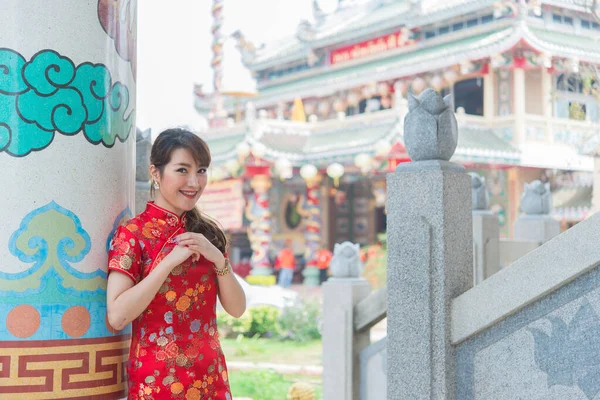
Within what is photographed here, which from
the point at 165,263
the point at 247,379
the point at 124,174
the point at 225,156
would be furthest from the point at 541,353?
the point at 225,156

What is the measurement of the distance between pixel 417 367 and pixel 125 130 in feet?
4.62

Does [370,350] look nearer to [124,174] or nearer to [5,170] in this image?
[124,174]

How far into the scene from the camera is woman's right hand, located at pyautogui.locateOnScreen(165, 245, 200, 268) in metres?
2.00

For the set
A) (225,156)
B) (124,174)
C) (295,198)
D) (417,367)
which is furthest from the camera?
(295,198)

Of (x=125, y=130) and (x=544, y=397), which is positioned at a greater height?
(x=125, y=130)

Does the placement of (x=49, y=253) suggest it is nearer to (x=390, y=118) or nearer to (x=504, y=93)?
(x=390, y=118)

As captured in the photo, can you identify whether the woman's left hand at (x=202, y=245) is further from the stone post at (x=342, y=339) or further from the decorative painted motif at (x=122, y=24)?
the stone post at (x=342, y=339)

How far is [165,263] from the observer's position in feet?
6.52

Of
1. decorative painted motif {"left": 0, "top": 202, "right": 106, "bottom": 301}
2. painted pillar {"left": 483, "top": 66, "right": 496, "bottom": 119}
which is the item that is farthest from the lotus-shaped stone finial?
painted pillar {"left": 483, "top": 66, "right": 496, "bottom": 119}

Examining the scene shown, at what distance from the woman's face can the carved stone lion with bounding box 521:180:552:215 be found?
480 centimetres

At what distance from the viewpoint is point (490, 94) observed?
15.6m

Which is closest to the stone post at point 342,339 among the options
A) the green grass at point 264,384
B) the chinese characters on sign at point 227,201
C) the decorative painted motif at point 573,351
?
the decorative painted motif at point 573,351

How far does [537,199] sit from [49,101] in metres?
5.20

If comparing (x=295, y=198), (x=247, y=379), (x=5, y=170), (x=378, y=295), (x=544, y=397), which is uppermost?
(x=295, y=198)
